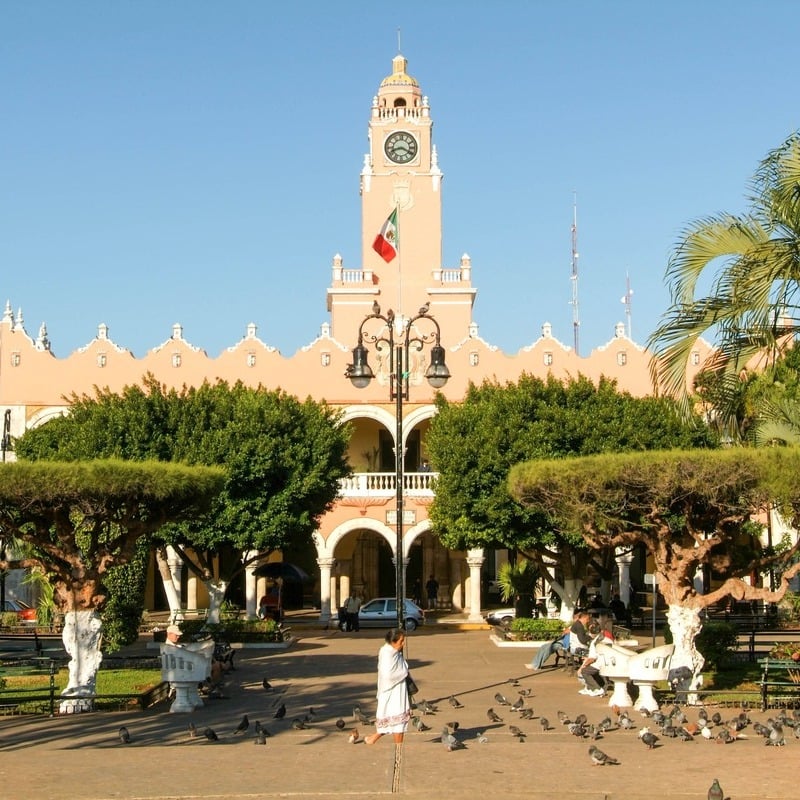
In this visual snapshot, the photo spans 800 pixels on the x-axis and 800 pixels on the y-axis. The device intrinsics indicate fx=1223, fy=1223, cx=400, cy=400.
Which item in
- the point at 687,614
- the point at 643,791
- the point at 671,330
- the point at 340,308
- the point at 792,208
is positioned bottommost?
the point at 643,791

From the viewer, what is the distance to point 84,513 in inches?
647

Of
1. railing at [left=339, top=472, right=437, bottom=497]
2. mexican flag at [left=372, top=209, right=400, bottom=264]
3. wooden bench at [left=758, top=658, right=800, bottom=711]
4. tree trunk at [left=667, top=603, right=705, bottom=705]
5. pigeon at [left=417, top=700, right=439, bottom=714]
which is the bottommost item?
pigeon at [left=417, top=700, right=439, bottom=714]

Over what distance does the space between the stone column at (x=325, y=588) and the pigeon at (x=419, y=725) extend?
23.3m

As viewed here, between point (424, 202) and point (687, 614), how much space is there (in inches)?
1274

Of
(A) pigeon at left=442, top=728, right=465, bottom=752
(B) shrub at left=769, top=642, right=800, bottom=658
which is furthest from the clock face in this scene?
(A) pigeon at left=442, top=728, right=465, bottom=752

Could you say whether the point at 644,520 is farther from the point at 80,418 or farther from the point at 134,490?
the point at 80,418

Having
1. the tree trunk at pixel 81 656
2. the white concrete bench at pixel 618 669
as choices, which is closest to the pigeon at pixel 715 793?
the white concrete bench at pixel 618 669

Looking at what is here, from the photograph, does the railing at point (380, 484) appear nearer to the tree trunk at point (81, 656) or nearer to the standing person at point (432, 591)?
the standing person at point (432, 591)

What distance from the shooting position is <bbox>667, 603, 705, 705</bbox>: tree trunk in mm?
15961

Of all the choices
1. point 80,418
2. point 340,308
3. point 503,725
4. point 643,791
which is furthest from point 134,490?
point 340,308

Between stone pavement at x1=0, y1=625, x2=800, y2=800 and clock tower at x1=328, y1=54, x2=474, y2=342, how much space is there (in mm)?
28816

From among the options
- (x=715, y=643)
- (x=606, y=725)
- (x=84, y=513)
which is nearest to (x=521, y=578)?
(x=715, y=643)

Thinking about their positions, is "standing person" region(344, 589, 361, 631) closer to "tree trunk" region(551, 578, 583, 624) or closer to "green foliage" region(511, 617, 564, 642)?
"tree trunk" region(551, 578, 583, 624)

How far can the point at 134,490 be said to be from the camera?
52.3 ft
